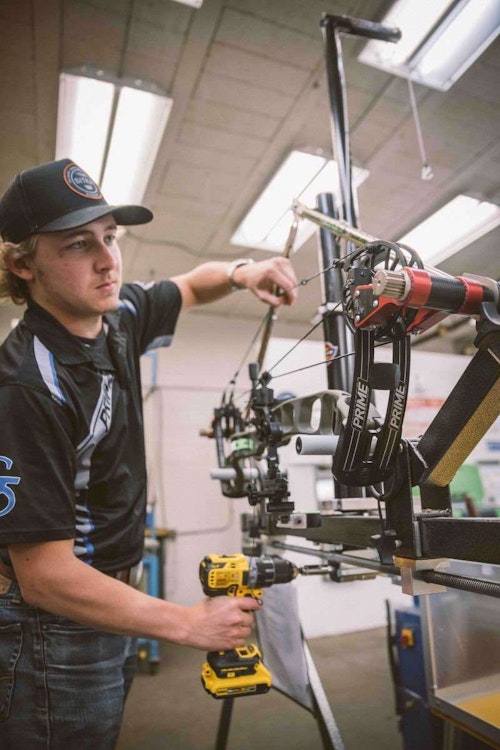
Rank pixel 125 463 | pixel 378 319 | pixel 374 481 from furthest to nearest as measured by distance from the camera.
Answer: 1. pixel 125 463
2. pixel 374 481
3. pixel 378 319

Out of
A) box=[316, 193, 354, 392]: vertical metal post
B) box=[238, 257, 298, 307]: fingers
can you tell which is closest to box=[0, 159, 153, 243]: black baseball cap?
box=[238, 257, 298, 307]: fingers

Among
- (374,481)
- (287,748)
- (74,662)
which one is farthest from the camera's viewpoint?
(287,748)

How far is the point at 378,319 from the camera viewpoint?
62 centimetres

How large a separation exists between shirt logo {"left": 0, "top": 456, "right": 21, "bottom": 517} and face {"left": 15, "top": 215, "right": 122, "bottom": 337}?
384 mm

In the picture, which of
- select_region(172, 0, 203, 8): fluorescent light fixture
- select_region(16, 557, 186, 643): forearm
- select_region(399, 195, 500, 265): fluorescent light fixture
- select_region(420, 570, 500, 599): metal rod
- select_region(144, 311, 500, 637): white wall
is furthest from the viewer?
select_region(144, 311, 500, 637): white wall

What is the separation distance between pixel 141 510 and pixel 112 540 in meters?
0.12

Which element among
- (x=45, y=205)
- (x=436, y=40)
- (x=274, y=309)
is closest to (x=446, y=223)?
(x=436, y=40)

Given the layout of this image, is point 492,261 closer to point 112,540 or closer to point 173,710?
point 112,540

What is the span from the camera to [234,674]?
89cm

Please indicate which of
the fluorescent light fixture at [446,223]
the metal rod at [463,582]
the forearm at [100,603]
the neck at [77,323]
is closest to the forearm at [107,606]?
the forearm at [100,603]

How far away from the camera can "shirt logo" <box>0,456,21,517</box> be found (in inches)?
33.0

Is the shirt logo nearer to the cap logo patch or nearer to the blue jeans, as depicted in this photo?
the blue jeans

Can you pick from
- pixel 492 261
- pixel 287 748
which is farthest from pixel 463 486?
pixel 492 261

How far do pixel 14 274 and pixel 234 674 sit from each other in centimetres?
102
